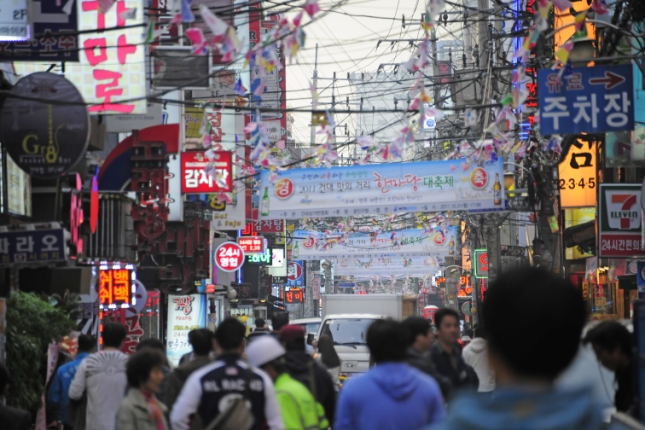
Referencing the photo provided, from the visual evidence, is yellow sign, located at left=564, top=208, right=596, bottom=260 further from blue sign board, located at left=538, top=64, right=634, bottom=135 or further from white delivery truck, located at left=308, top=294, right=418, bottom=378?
blue sign board, located at left=538, top=64, right=634, bottom=135

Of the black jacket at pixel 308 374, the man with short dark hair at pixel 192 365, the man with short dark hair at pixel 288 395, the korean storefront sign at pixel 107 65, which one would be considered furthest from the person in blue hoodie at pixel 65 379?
the korean storefront sign at pixel 107 65

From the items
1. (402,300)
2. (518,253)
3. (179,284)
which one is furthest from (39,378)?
(518,253)

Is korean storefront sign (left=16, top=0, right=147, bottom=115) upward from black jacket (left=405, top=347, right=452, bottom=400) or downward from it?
upward

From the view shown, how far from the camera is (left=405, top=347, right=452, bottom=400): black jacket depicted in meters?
8.88

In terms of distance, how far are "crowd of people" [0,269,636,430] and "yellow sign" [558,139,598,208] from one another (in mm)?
12717

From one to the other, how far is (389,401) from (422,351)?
13.4 feet

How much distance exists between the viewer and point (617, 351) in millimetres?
7844

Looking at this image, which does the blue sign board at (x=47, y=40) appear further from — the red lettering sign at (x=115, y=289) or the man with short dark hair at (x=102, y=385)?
the red lettering sign at (x=115, y=289)

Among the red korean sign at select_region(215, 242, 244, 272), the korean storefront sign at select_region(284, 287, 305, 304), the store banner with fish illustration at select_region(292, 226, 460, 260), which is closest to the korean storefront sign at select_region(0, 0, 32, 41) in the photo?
the red korean sign at select_region(215, 242, 244, 272)

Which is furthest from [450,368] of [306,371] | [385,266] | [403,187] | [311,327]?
[385,266]

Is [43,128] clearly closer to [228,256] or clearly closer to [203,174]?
[203,174]

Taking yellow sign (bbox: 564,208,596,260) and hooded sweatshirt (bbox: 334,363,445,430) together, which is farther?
yellow sign (bbox: 564,208,596,260)

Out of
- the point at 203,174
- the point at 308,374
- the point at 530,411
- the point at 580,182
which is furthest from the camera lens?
the point at 203,174

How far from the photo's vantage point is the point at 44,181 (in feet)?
61.9
